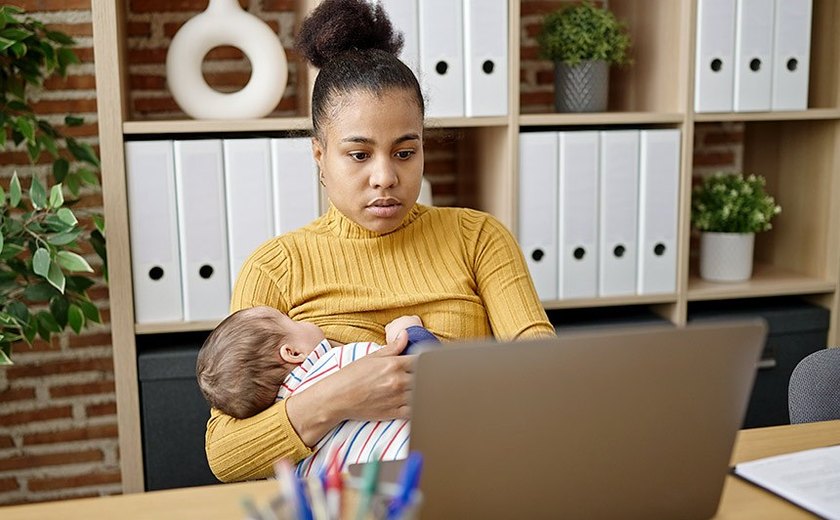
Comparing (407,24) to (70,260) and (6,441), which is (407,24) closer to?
(70,260)

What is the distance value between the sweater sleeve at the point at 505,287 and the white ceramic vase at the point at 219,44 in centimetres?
84

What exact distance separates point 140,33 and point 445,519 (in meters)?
2.02

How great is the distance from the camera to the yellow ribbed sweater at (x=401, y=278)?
1.58 meters

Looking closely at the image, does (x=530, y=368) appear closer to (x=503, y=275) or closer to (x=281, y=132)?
(x=503, y=275)

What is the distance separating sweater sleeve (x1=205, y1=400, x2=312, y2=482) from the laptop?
1.70 ft

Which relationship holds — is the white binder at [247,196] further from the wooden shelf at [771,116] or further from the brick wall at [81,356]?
the wooden shelf at [771,116]

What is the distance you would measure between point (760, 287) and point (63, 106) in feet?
6.69

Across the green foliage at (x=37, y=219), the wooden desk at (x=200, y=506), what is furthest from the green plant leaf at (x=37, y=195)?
the wooden desk at (x=200, y=506)

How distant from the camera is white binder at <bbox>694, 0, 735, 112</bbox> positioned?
246cm

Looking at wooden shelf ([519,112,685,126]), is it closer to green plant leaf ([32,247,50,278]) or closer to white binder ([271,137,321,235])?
white binder ([271,137,321,235])

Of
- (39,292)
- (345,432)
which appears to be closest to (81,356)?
(39,292)

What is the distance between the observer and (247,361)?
4.55 feet

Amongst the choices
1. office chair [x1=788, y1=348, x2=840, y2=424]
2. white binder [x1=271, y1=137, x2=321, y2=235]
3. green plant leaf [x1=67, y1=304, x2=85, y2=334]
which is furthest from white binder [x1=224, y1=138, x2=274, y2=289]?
office chair [x1=788, y1=348, x2=840, y2=424]

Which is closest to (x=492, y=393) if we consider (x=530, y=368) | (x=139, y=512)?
(x=530, y=368)
